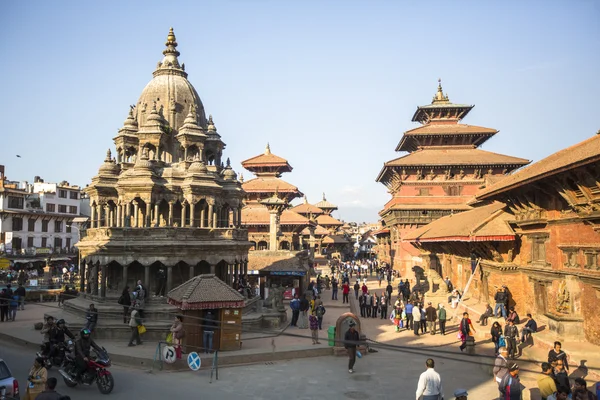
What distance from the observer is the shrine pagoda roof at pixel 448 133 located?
44000 millimetres

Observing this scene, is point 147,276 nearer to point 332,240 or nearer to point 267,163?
point 267,163

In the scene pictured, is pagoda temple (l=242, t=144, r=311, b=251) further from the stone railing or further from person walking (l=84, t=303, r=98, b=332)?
person walking (l=84, t=303, r=98, b=332)

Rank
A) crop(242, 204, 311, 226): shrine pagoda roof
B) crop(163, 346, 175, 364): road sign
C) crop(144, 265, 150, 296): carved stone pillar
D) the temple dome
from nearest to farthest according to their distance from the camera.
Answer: crop(163, 346, 175, 364): road sign
crop(144, 265, 150, 296): carved stone pillar
the temple dome
crop(242, 204, 311, 226): shrine pagoda roof

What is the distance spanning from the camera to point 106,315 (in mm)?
20203

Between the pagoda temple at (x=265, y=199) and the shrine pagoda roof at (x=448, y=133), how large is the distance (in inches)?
534

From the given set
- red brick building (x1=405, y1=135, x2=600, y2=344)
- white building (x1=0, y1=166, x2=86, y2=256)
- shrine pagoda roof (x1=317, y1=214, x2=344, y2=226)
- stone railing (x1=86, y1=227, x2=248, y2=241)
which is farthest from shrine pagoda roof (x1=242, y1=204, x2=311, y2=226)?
shrine pagoda roof (x1=317, y1=214, x2=344, y2=226)

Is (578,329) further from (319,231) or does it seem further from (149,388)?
(319,231)

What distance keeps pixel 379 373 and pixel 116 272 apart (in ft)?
51.4

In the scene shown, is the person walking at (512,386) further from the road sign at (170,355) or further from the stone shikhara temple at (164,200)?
the stone shikhara temple at (164,200)

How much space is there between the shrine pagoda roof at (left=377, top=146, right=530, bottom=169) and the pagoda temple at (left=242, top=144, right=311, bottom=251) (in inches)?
482

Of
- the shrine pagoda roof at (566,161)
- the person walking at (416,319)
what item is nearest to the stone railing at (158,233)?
the person walking at (416,319)

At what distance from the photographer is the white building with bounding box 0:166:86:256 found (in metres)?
48.1

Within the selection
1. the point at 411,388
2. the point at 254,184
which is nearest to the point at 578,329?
the point at 411,388

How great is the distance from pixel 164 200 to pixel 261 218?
22525 mm
